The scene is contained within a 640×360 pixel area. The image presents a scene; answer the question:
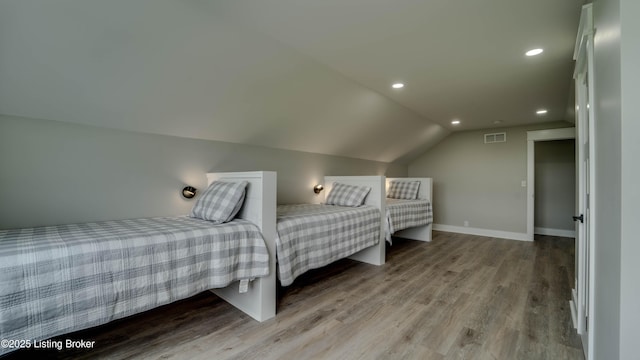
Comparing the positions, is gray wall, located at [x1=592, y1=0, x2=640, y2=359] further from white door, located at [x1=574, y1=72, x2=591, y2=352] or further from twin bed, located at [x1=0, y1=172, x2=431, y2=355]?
twin bed, located at [x1=0, y1=172, x2=431, y2=355]

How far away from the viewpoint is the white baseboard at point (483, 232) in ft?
16.3

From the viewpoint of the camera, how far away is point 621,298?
843 millimetres

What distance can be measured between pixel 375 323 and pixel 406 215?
2251 mm

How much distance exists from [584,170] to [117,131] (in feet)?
11.6

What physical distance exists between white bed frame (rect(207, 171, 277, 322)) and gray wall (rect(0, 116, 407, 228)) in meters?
0.92

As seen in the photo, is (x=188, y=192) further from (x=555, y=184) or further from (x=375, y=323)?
(x=555, y=184)

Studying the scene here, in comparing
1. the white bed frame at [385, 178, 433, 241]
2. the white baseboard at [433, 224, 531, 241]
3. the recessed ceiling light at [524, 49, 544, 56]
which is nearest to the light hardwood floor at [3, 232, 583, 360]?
the white bed frame at [385, 178, 433, 241]

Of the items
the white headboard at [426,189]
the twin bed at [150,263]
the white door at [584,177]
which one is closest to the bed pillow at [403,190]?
the white headboard at [426,189]

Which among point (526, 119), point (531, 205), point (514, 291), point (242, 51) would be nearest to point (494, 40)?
point (242, 51)

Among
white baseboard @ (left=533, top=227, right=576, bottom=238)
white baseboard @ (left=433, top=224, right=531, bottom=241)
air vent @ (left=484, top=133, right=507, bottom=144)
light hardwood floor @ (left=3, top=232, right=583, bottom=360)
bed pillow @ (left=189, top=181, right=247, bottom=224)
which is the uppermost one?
air vent @ (left=484, top=133, right=507, bottom=144)

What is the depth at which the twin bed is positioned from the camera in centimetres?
116

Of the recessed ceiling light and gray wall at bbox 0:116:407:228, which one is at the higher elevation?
the recessed ceiling light

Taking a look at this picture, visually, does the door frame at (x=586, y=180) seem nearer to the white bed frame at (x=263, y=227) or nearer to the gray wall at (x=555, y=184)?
the white bed frame at (x=263, y=227)

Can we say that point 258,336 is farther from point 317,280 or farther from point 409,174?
point 409,174
